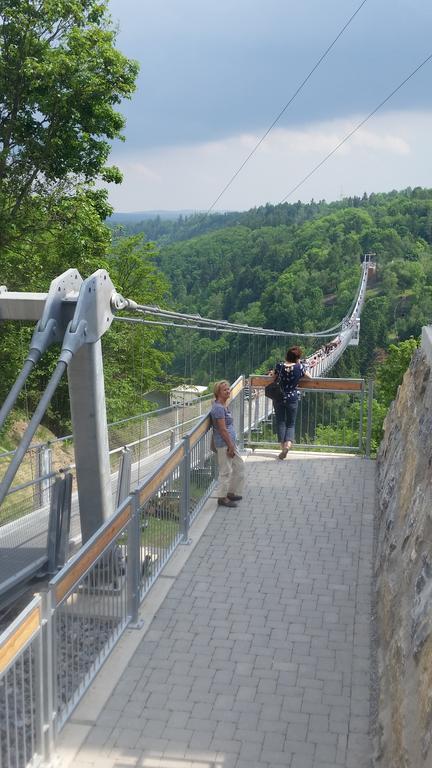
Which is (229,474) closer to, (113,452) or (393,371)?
(113,452)

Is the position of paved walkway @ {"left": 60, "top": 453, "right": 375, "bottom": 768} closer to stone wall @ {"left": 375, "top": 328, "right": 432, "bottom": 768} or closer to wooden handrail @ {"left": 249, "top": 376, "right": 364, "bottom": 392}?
stone wall @ {"left": 375, "top": 328, "right": 432, "bottom": 768}

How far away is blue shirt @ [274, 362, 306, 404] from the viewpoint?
10.0 m

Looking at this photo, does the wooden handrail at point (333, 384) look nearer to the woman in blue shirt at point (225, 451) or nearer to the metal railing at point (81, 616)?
the woman in blue shirt at point (225, 451)

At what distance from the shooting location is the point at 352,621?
598 centimetres

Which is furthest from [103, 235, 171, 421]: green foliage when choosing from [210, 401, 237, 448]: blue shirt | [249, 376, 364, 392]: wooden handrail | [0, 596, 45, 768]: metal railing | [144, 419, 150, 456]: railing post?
[0, 596, 45, 768]: metal railing

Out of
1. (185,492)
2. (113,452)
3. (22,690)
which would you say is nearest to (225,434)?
(185,492)

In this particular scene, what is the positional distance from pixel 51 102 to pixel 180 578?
12391 millimetres

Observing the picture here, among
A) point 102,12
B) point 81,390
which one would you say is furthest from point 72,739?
A: point 102,12

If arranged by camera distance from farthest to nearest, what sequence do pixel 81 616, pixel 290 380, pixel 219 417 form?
pixel 290 380 → pixel 219 417 → pixel 81 616

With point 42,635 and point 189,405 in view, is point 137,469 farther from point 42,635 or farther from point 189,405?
point 42,635

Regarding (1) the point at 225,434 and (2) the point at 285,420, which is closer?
(1) the point at 225,434

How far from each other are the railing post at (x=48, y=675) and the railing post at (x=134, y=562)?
4.77ft

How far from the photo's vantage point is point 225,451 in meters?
8.31

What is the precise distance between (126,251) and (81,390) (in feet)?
78.3
